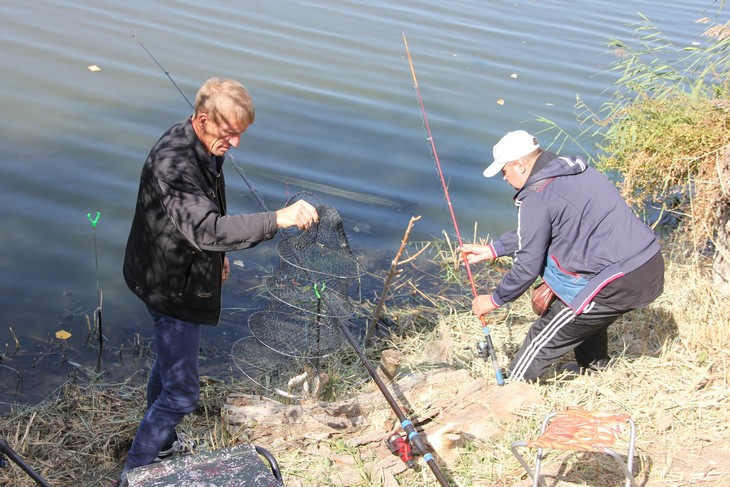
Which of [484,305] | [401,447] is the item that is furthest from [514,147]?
[401,447]

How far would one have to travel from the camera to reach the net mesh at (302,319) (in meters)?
5.04

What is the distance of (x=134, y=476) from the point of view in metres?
2.61

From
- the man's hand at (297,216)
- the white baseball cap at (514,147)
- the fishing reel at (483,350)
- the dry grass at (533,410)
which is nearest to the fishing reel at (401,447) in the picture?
the dry grass at (533,410)

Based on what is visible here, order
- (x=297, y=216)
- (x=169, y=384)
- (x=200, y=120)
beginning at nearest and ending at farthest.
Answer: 1. (x=297, y=216)
2. (x=200, y=120)
3. (x=169, y=384)

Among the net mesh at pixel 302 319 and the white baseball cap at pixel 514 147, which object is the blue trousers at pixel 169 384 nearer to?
the net mesh at pixel 302 319

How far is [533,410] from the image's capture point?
4.48 metres

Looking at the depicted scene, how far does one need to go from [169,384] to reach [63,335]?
243 cm

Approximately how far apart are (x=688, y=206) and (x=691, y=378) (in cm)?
196

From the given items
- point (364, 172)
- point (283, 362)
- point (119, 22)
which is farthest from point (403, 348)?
point (119, 22)

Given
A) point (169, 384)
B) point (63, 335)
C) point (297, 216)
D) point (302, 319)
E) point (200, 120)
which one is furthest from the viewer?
point (63, 335)

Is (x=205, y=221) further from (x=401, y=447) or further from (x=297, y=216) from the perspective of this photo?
(x=401, y=447)

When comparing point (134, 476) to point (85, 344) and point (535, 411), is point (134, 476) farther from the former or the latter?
point (85, 344)

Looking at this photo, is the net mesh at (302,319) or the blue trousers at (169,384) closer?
the blue trousers at (169,384)

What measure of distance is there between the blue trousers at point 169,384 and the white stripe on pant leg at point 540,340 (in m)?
1.94
